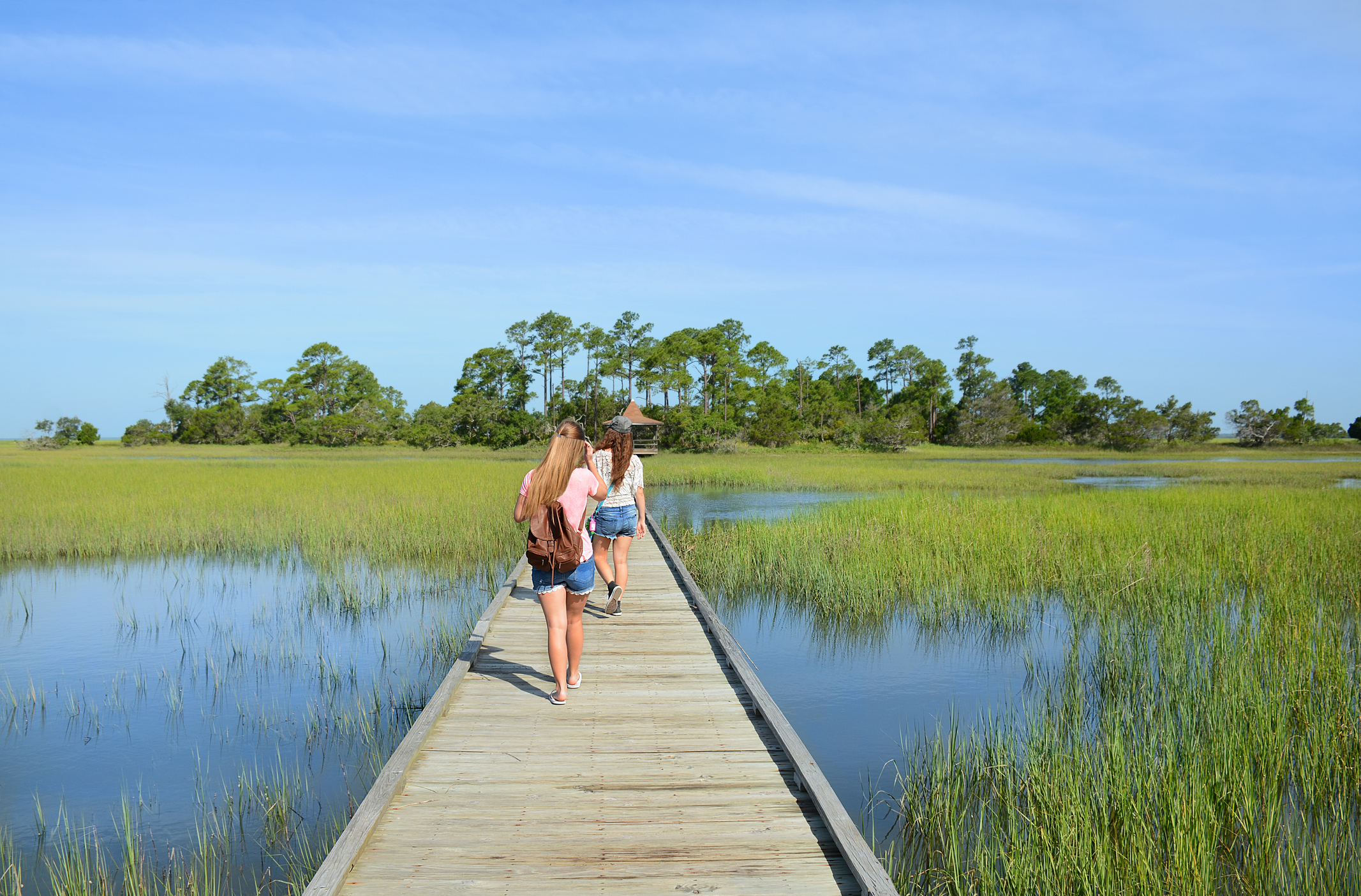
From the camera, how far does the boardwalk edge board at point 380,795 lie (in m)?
2.72

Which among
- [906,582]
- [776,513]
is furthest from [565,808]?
[776,513]

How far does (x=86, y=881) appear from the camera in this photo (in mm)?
3594

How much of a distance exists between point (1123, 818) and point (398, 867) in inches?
142

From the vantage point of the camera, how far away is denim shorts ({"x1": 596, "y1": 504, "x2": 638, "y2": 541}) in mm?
6836

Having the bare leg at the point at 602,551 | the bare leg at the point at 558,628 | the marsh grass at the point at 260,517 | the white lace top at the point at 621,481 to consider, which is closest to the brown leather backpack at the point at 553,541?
the bare leg at the point at 558,628

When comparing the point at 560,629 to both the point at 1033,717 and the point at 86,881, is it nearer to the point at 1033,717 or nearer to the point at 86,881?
the point at 86,881

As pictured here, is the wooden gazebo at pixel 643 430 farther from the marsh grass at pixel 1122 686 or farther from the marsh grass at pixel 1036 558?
the marsh grass at pixel 1122 686

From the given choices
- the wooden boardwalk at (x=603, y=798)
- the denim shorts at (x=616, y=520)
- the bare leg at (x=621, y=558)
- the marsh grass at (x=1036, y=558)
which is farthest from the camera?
the marsh grass at (x=1036, y=558)

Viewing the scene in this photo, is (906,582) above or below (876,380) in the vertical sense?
below

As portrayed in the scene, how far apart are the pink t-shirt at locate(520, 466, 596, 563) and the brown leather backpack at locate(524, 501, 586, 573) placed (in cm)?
6

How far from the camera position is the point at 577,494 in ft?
15.1

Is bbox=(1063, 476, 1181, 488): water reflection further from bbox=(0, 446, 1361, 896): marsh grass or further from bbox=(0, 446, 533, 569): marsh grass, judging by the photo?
bbox=(0, 446, 533, 569): marsh grass

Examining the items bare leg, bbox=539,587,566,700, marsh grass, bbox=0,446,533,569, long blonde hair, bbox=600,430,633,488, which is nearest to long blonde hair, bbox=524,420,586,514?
bare leg, bbox=539,587,566,700

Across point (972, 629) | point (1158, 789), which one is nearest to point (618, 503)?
point (1158, 789)
